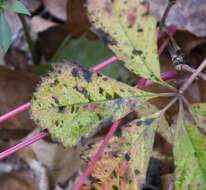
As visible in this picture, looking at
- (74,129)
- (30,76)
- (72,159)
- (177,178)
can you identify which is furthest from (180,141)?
(30,76)

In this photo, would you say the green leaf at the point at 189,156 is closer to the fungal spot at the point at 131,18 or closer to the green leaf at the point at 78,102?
the green leaf at the point at 78,102

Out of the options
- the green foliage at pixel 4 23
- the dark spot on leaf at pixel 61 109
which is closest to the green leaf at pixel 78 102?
the dark spot on leaf at pixel 61 109

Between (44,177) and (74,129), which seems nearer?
(74,129)

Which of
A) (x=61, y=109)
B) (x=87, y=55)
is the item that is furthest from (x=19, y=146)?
(x=87, y=55)

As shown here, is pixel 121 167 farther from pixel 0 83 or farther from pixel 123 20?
pixel 0 83

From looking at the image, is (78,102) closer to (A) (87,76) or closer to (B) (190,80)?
(A) (87,76)

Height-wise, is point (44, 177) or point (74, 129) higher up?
point (74, 129)

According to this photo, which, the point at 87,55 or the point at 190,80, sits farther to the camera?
the point at 87,55
